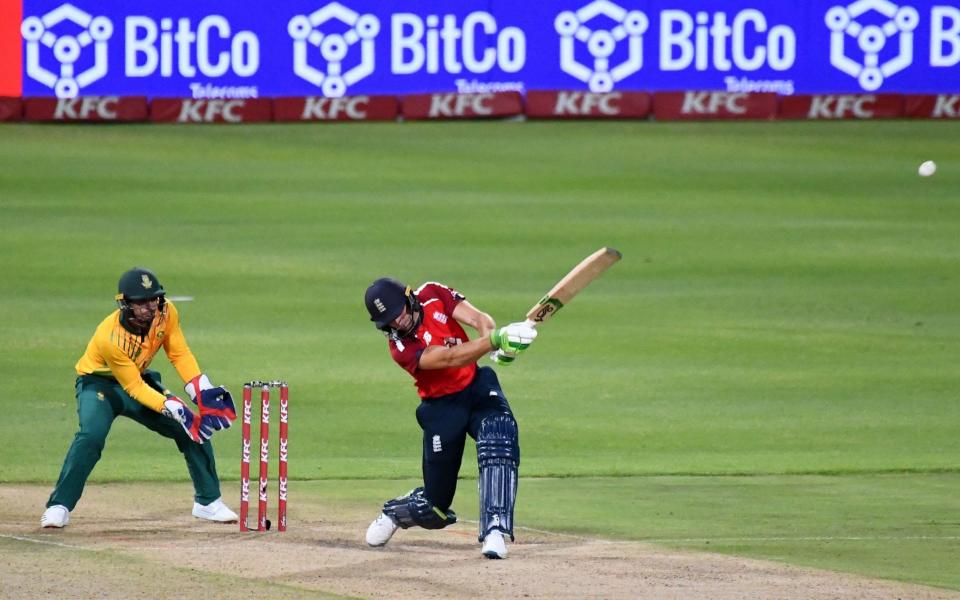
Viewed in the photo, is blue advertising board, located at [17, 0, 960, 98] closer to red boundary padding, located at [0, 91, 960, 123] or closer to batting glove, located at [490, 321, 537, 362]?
red boundary padding, located at [0, 91, 960, 123]

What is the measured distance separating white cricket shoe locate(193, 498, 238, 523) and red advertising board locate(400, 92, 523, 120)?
69.9 feet

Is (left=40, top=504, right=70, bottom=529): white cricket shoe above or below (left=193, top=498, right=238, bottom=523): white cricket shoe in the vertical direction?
above

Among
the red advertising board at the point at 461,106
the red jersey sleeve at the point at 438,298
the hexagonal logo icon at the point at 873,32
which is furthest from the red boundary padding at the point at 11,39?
the red jersey sleeve at the point at 438,298

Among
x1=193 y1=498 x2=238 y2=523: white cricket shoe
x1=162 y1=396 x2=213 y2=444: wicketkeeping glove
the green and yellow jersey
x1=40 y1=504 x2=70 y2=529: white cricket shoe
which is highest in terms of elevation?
the green and yellow jersey

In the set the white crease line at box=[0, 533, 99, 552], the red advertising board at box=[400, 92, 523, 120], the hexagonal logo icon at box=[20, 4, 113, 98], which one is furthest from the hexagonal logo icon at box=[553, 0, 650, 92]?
the white crease line at box=[0, 533, 99, 552]

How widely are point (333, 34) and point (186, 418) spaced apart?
68.6 feet

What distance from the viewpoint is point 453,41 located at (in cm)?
3075

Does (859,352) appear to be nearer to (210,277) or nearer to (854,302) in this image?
(854,302)

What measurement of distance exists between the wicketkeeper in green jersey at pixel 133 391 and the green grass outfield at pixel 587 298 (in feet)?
5.53

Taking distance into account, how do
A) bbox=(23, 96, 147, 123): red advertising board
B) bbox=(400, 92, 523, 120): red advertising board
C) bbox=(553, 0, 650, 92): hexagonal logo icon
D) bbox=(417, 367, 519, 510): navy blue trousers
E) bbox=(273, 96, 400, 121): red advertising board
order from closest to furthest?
bbox=(417, 367, 519, 510): navy blue trousers < bbox=(553, 0, 650, 92): hexagonal logo icon < bbox=(23, 96, 147, 123): red advertising board < bbox=(273, 96, 400, 121): red advertising board < bbox=(400, 92, 523, 120): red advertising board

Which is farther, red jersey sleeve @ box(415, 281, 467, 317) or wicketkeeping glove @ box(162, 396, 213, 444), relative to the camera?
wicketkeeping glove @ box(162, 396, 213, 444)

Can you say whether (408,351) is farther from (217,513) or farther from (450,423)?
(217,513)

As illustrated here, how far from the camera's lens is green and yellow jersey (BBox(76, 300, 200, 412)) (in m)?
10.8

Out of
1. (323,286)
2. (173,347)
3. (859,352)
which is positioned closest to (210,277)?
(323,286)
